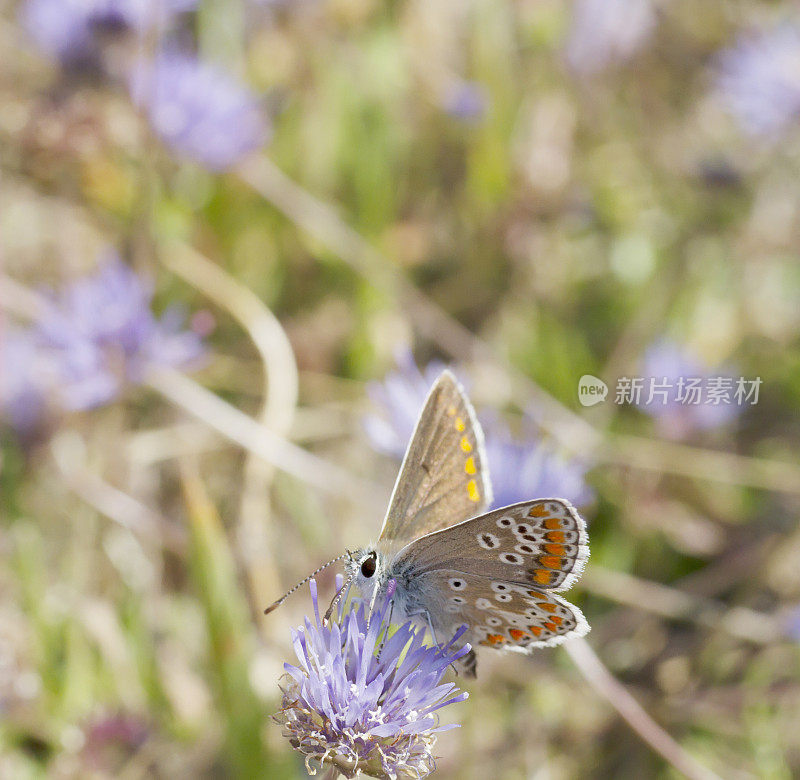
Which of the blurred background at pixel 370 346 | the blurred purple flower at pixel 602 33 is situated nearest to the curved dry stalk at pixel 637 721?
the blurred background at pixel 370 346

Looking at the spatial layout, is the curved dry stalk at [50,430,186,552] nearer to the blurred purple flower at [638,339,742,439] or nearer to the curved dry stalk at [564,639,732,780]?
the curved dry stalk at [564,639,732,780]

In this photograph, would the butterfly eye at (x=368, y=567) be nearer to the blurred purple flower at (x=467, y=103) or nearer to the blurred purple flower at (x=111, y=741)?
the blurred purple flower at (x=111, y=741)

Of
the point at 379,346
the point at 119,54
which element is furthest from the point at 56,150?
the point at 379,346

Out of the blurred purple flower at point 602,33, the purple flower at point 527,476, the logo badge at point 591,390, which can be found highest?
the blurred purple flower at point 602,33

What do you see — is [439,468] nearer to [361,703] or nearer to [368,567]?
[368,567]

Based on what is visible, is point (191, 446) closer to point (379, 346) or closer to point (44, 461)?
point (44, 461)

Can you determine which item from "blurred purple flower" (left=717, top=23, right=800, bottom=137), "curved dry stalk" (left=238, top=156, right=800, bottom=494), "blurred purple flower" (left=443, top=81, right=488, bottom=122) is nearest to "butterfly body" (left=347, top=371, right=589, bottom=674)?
"curved dry stalk" (left=238, top=156, right=800, bottom=494)

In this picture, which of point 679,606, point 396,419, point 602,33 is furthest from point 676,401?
point 602,33
